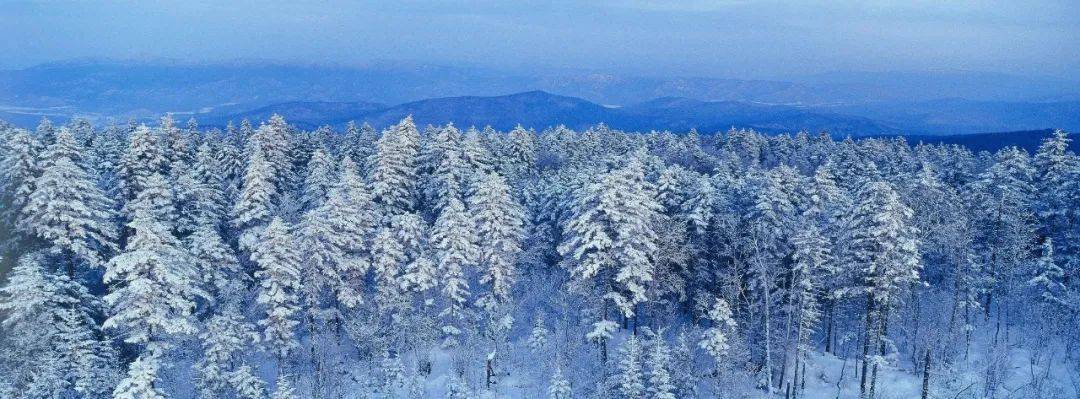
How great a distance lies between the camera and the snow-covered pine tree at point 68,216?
3478 centimetres

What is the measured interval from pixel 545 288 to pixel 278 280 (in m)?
17.8

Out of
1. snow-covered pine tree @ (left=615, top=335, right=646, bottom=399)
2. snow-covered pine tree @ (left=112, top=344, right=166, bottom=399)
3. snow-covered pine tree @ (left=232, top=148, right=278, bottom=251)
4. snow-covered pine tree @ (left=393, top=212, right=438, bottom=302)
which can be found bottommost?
snow-covered pine tree @ (left=615, top=335, right=646, bottom=399)

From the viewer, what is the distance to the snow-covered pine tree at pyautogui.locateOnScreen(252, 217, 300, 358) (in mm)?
33656

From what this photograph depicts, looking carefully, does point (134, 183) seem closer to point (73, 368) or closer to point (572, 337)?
point (73, 368)

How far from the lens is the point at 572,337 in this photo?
127ft

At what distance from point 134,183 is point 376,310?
19758 millimetres

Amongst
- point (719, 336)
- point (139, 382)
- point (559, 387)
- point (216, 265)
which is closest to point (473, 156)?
point (216, 265)

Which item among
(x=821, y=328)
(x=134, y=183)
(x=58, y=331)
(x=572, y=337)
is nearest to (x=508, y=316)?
(x=572, y=337)

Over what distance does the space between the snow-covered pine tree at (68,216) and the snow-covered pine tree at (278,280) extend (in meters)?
9.64

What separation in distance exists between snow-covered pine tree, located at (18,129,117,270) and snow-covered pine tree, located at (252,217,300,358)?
31.6 ft

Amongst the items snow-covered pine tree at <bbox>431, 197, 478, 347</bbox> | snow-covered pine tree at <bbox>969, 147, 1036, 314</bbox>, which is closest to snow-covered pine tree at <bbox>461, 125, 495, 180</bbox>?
snow-covered pine tree at <bbox>431, 197, 478, 347</bbox>

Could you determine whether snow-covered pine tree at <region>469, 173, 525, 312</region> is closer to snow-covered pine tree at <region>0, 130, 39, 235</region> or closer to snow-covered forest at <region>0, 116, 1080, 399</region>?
snow-covered forest at <region>0, 116, 1080, 399</region>

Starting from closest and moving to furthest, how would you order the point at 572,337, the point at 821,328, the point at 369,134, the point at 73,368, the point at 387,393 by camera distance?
1. the point at 73,368
2. the point at 387,393
3. the point at 572,337
4. the point at 821,328
5. the point at 369,134

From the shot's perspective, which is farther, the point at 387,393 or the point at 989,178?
the point at 989,178
